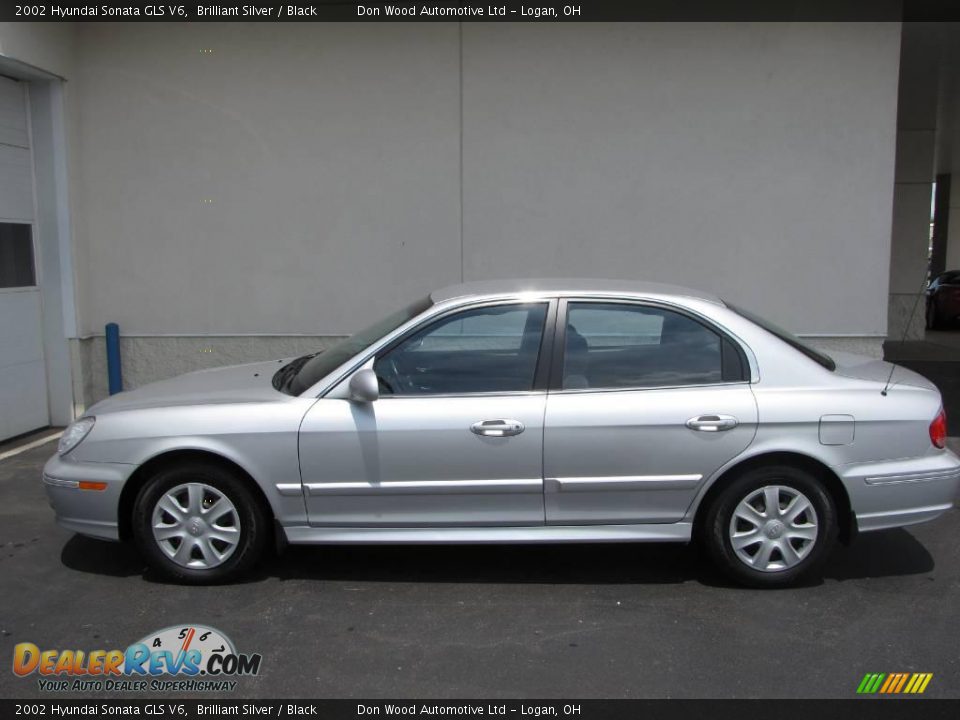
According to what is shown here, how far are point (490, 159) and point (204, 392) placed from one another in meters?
4.42

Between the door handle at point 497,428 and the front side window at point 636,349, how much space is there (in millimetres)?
348

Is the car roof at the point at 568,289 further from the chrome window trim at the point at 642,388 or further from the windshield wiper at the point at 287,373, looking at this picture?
the windshield wiper at the point at 287,373

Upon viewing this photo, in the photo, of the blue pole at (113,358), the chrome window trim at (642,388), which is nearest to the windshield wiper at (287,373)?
the chrome window trim at (642,388)

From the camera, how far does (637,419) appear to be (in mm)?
4324

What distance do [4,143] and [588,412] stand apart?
6076 mm

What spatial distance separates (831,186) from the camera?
823 cm

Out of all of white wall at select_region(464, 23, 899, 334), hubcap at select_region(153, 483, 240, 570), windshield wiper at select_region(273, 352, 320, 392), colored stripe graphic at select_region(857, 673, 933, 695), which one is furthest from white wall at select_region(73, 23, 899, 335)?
colored stripe graphic at select_region(857, 673, 933, 695)

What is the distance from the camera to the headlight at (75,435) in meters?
4.55

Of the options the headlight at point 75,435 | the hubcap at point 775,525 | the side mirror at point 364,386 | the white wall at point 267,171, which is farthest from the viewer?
the white wall at point 267,171

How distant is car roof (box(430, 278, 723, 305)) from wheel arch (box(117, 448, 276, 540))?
135cm

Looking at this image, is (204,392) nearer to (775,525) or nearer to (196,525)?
(196,525)

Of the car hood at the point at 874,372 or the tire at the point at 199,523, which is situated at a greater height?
the car hood at the point at 874,372
